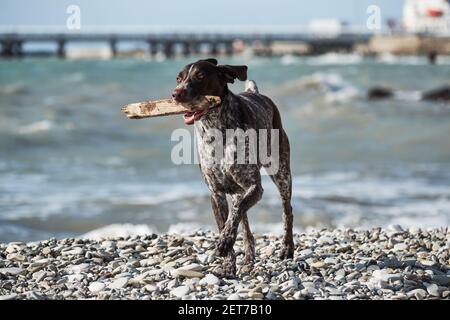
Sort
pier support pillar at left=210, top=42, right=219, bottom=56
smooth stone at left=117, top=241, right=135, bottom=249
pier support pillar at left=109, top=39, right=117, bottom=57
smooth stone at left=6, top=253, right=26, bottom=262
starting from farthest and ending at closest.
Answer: pier support pillar at left=210, top=42, right=219, bottom=56 < pier support pillar at left=109, top=39, right=117, bottom=57 < smooth stone at left=117, top=241, right=135, bottom=249 < smooth stone at left=6, top=253, right=26, bottom=262

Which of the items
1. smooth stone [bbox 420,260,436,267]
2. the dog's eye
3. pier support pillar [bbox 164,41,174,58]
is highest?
the dog's eye

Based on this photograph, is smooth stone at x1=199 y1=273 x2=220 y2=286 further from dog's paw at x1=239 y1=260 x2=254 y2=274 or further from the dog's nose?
the dog's nose

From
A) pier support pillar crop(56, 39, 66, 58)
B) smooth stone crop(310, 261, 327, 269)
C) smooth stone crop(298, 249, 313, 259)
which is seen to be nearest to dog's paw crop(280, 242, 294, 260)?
smooth stone crop(298, 249, 313, 259)

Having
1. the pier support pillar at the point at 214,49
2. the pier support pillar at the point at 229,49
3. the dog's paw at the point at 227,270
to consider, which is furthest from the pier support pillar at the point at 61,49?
the dog's paw at the point at 227,270

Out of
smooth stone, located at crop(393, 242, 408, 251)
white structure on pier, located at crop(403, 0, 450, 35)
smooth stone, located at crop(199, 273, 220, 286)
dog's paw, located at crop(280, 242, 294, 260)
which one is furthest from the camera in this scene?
white structure on pier, located at crop(403, 0, 450, 35)

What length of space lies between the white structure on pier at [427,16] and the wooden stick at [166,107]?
79829 millimetres

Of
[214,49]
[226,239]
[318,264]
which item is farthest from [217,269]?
[214,49]

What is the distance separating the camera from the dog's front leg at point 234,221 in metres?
5.54

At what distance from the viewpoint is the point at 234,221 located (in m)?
5.52

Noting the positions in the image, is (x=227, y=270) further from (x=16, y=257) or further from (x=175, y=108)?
(x=16, y=257)

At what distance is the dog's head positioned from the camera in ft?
17.4

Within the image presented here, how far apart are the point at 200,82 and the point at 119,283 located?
1.57 metres
